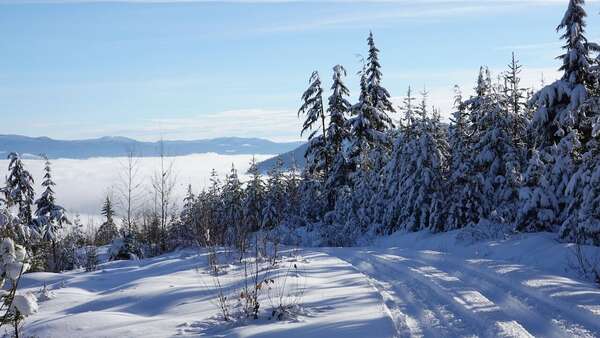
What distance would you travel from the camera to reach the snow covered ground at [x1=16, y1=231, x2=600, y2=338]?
6.52 metres

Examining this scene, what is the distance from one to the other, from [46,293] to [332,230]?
20409 millimetres

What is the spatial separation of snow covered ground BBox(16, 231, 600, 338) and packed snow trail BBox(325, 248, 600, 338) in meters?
0.02

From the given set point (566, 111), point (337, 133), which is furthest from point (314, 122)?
point (566, 111)

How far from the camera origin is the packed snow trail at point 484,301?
21.8 feet

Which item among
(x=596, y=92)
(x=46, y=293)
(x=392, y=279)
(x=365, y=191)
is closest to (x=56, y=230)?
(x=365, y=191)

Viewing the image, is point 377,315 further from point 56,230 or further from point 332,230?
point 56,230

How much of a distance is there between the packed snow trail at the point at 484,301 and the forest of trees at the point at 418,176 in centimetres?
423

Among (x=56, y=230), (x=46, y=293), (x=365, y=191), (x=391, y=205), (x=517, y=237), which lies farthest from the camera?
(x=56, y=230)

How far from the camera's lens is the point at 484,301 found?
8.11 meters

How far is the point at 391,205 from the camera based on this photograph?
28641mm

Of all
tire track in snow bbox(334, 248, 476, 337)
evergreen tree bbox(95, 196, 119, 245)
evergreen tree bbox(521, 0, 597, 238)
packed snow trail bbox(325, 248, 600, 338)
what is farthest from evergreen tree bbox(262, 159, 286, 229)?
tire track in snow bbox(334, 248, 476, 337)

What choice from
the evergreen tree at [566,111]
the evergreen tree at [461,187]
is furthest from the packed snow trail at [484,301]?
the evergreen tree at [461,187]

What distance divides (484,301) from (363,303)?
6.60 ft

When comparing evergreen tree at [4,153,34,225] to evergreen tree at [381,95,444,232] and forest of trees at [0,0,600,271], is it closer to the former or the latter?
forest of trees at [0,0,600,271]
